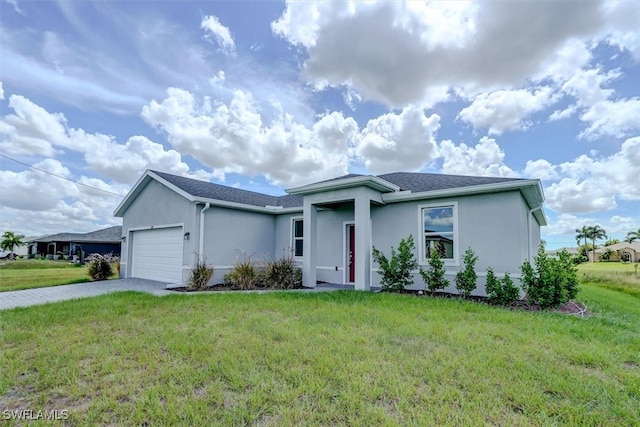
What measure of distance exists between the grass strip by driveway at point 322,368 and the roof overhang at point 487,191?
3390 millimetres

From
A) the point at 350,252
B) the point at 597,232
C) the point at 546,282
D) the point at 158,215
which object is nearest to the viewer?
the point at 546,282

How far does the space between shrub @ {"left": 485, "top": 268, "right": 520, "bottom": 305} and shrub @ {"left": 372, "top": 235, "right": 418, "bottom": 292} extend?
6.53 feet

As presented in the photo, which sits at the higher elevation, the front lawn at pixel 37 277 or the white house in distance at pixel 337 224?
the white house in distance at pixel 337 224

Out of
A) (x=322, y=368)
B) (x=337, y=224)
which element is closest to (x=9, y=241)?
(x=337, y=224)

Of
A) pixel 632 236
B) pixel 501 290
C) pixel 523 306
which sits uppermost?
pixel 632 236

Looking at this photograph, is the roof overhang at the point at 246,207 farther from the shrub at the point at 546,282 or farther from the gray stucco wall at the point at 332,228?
the shrub at the point at 546,282

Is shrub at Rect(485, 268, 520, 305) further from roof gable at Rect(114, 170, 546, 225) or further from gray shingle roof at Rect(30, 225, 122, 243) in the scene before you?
gray shingle roof at Rect(30, 225, 122, 243)

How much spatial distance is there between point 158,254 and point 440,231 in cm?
1051

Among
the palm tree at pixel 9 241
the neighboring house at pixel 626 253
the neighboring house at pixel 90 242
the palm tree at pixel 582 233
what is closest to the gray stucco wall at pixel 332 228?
the neighboring house at pixel 90 242

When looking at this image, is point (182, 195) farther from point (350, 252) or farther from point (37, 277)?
point (37, 277)

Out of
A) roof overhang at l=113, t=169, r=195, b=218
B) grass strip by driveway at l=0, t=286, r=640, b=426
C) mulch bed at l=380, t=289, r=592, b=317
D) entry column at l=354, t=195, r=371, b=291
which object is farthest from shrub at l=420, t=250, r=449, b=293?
roof overhang at l=113, t=169, r=195, b=218

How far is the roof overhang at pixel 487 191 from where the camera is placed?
26.1 ft

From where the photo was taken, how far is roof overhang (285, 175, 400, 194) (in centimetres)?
920

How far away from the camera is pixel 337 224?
38.0ft
